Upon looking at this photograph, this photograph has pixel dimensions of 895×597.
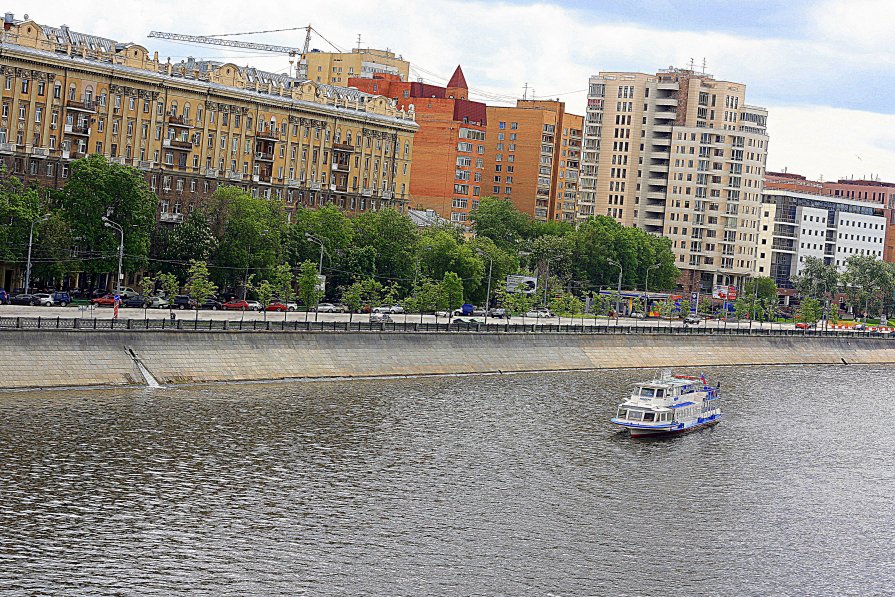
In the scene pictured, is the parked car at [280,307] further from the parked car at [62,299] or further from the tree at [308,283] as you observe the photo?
the parked car at [62,299]

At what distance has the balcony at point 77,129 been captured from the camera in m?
132

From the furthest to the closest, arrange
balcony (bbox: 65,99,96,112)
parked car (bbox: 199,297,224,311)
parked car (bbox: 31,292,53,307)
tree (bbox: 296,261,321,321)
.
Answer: balcony (bbox: 65,99,96,112), tree (bbox: 296,261,321,321), parked car (bbox: 199,297,224,311), parked car (bbox: 31,292,53,307)

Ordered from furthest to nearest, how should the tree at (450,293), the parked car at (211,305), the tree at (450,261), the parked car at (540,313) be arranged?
the parked car at (540,313), the tree at (450,261), the tree at (450,293), the parked car at (211,305)

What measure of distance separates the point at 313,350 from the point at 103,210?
1437 inches

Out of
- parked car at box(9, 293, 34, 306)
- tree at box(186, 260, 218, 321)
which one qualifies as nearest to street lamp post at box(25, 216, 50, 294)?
parked car at box(9, 293, 34, 306)

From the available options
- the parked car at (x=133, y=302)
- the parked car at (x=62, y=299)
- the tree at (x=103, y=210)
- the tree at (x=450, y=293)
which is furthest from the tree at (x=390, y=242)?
the parked car at (x=62, y=299)

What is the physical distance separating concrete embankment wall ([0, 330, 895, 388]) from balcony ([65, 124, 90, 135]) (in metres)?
48.5

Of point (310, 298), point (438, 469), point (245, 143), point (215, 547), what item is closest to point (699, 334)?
point (310, 298)

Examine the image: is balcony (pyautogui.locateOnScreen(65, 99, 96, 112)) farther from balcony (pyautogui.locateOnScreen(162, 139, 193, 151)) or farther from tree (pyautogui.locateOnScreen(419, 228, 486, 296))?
tree (pyautogui.locateOnScreen(419, 228, 486, 296))

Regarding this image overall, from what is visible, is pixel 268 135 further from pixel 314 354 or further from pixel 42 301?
pixel 314 354

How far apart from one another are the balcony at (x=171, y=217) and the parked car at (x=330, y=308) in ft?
63.6

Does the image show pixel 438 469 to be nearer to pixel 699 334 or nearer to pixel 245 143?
pixel 699 334

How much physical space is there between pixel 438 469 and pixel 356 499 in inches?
321

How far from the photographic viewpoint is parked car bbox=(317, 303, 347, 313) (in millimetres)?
129000
